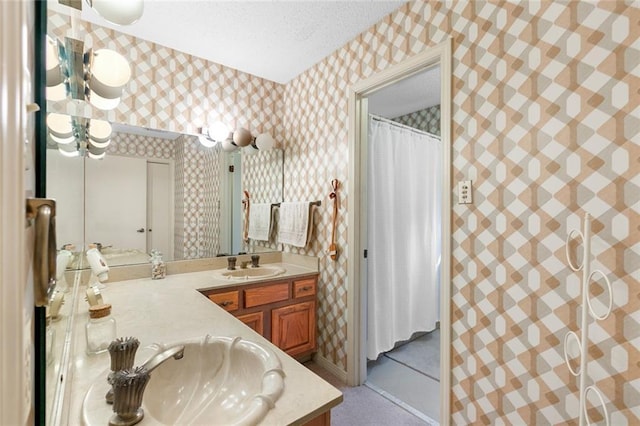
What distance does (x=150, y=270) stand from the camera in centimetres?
213

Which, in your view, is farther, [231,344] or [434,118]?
[434,118]

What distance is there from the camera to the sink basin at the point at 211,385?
0.80 m

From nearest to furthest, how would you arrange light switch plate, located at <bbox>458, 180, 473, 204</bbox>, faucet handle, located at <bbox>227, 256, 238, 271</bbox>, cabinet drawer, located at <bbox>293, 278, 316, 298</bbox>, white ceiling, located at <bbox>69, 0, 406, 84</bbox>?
light switch plate, located at <bbox>458, 180, 473, 204</bbox> → white ceiling, located at <bbox>69, 0, 406, 84</bbox> → cabinet drawer, located at <bbox>293, 278, 316, 298</bbox> → faucet handle, located at <bbox>227, 256, 238, 271</bbox>

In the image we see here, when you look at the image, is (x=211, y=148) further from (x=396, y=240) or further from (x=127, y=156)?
(x=396, y=240)

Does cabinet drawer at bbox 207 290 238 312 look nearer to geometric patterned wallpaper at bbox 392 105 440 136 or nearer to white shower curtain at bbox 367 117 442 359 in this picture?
white shower curtain at bbox 367 117 442 359

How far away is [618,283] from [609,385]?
0.39m

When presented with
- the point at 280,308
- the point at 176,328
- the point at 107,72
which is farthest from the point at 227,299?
the point at 107,72

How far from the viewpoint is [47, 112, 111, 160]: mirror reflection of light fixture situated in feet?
2.55

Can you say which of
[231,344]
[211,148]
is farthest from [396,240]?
[231,344]

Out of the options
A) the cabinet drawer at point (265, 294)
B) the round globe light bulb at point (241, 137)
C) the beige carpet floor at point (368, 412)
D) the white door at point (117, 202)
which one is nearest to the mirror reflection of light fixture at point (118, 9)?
the white door at point (117, 202)

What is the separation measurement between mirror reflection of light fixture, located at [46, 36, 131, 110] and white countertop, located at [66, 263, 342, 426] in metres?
0.83

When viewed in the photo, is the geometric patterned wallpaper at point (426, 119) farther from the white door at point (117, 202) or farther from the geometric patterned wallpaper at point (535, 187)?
the white door at point (117, 202)

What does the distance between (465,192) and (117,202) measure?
7.03ft

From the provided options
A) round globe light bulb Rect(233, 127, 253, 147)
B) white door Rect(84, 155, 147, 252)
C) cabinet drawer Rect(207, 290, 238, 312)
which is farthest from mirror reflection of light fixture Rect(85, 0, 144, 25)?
cabinet drawer Rect(207, 290, 238, 312)
